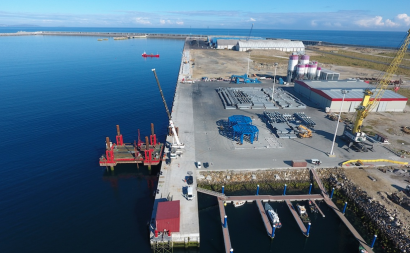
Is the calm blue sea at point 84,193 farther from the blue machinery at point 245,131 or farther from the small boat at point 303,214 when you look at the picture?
the blue machinery at point 245,131

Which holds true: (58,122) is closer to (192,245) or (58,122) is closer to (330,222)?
(192,245)

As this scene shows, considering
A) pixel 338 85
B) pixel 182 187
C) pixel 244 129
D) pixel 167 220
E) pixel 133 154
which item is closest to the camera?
pixel 167 220

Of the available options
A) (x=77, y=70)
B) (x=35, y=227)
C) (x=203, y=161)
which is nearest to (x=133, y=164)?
(x=203, y=161)

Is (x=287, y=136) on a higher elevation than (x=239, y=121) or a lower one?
lower

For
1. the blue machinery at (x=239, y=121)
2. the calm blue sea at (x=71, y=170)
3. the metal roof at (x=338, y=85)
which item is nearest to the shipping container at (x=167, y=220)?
the calm blue sea at (x=71, y=170)

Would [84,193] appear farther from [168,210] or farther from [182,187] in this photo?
[168,210]

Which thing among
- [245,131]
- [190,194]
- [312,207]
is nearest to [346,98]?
[245,131]
